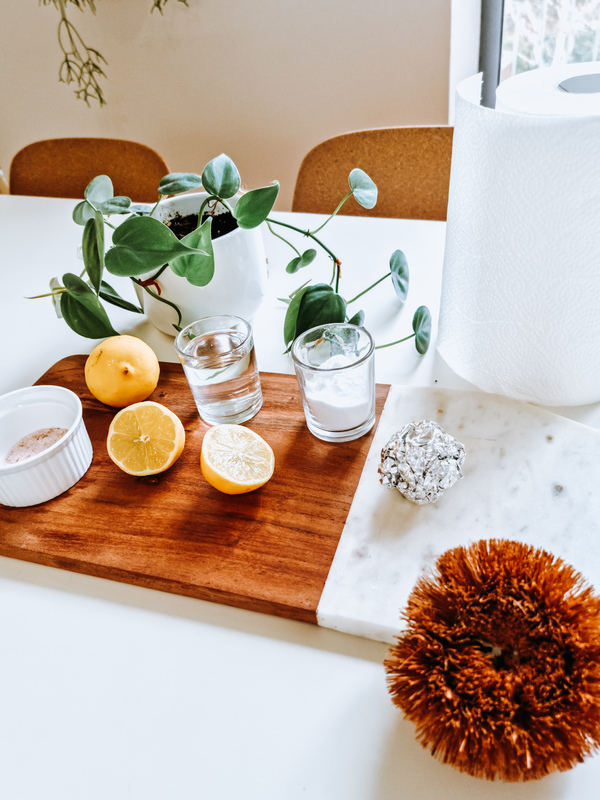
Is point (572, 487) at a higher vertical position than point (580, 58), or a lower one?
lower

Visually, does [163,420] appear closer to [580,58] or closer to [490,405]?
[490,405]

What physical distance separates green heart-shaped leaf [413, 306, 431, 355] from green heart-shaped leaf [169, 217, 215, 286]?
0.25 m

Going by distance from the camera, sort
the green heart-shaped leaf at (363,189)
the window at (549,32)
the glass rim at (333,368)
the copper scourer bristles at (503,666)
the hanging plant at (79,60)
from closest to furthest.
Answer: the copper scourer bristles at (503,666) < the glass rim at (333,368) < the green heart-shaped leaf at (363,189) < the window at (549,32) < the hanging plant at (79,60)

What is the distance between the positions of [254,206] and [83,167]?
0.98m

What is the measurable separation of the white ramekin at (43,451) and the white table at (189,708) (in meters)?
0.07

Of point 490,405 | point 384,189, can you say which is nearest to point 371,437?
point 490,405

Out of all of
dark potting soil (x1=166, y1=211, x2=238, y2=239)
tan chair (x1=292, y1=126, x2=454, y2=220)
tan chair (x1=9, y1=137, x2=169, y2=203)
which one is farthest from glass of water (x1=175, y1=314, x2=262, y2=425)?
tan chair (x1=9, y1=137, x2=169, y2=203)

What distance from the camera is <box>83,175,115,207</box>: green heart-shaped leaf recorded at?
0.70 m

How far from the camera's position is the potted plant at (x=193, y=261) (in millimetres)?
579

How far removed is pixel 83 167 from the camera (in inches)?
55.9

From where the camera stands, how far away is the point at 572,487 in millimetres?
520

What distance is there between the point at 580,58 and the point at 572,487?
144 centimetres

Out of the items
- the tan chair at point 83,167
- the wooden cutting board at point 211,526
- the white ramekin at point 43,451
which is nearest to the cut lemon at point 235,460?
the wooden cutting board at point 211,526

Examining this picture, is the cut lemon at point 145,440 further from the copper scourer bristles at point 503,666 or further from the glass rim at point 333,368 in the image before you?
the copper scourer bristles at point 503,666
